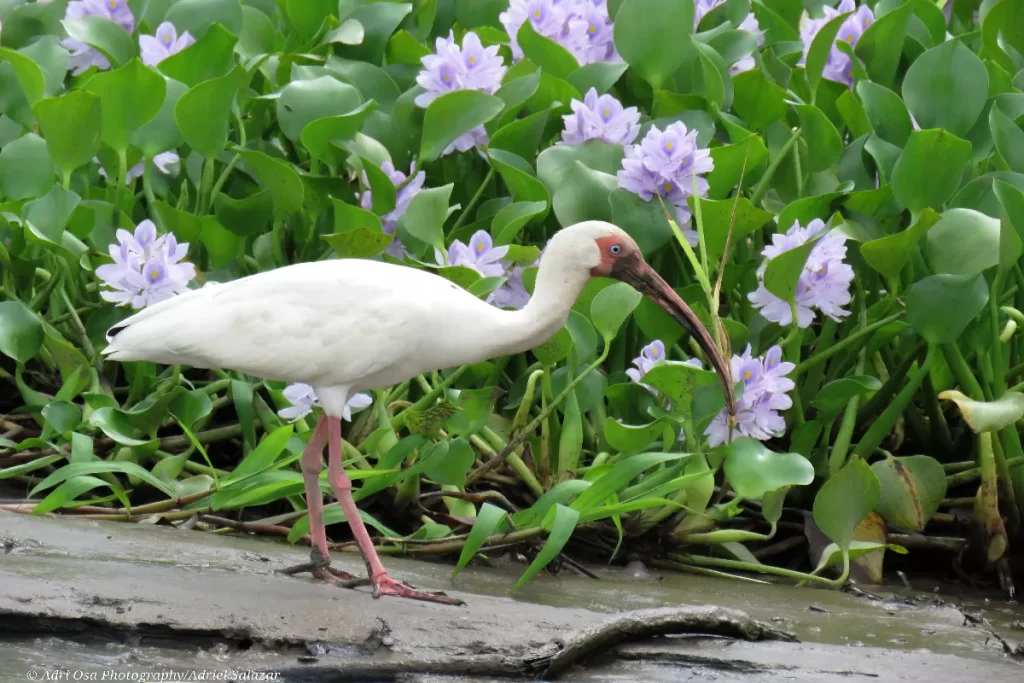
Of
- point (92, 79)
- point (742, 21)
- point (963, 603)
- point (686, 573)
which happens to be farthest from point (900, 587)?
point (92, 79)

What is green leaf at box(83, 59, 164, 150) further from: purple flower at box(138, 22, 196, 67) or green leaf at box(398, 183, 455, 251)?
green leaf at box(398, 183, 455, 251)

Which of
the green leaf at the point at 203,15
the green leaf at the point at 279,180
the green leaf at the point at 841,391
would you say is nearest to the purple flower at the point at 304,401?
the green leaf at the point at 279,180

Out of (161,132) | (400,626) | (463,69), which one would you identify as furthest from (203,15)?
(400,626)

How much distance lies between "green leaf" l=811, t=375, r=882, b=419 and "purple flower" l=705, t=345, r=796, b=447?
0.90ft

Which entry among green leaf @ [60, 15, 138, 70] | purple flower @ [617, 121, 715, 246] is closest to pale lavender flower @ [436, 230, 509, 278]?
purple flower @ [617, 121, 715, 246]

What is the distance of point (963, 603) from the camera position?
4.24 m

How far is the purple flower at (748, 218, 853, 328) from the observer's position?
13.8ft

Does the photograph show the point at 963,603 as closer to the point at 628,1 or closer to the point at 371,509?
the point at 371,509

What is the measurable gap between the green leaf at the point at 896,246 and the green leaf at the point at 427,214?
132 centimetres

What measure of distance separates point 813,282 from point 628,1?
54.9 inches

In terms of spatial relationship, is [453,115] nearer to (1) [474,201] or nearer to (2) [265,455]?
(1) [474,201]

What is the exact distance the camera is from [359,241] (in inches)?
170

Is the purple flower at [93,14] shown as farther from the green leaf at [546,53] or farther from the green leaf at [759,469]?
the green leaf at [759,469]

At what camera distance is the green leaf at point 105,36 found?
16.9ft
